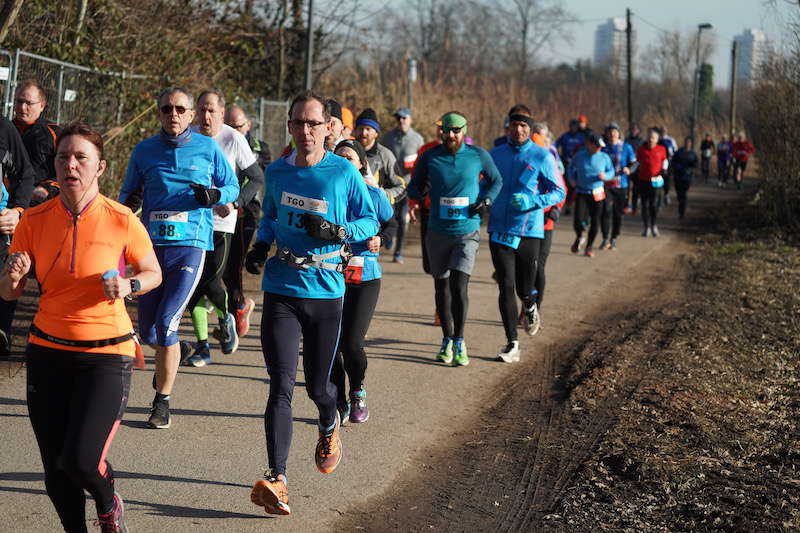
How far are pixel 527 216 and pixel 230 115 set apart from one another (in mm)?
2798

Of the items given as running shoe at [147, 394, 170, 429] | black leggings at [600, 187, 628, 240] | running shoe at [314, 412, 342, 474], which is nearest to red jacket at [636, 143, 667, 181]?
black leggings at [600, 187, 628, 240]

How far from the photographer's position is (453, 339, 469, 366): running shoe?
866 centimetres

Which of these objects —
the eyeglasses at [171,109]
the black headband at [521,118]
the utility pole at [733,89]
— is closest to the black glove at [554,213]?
the black headband at [521,118]

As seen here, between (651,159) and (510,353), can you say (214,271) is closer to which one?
(510,353)

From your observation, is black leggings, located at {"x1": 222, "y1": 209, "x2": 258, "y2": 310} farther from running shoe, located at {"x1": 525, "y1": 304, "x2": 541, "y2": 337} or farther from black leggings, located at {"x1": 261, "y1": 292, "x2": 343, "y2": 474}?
black leggings, located at {"x1": 261, "y1": 292, "x2": 343, "y2": 474}

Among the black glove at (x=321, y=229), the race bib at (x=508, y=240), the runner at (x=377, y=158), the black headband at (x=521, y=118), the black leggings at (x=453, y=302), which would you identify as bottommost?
the black leggings at (x=453, y=302)

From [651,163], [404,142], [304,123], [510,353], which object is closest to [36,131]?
[304,123]

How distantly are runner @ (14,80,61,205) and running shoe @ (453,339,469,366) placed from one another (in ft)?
11.5

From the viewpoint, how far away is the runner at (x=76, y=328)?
13.0 ft

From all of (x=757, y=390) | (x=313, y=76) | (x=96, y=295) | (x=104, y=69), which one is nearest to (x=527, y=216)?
(x=757, y=390)

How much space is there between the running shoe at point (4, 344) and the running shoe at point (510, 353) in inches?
160

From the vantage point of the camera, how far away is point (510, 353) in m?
8.95

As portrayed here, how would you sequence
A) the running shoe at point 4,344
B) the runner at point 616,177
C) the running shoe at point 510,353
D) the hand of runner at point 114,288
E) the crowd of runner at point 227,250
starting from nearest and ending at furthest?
the hand of runner at point 114,288 < the crowd of runner at point 227,250 < the running shoe at point 4,344 < the running shoe at point 510,353 < the runner at point 616,177

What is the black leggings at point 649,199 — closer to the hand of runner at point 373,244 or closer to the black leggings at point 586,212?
the black leggings at point 586,212
